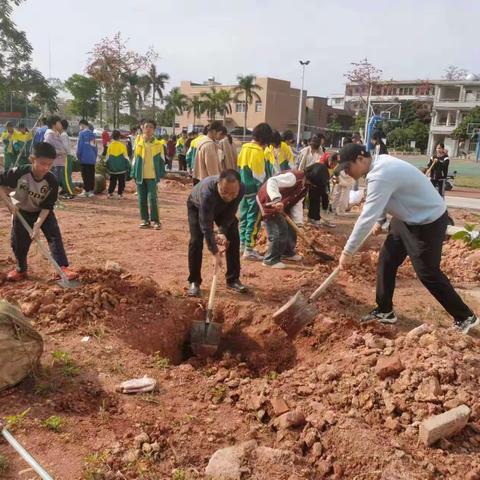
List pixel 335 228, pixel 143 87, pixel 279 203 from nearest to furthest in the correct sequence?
1. pixel 279 203
2. pixel 335 228
3. pixel 143 87

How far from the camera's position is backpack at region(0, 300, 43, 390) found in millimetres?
2898

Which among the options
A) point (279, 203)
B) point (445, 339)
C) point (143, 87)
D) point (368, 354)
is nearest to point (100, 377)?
point (368, 354)

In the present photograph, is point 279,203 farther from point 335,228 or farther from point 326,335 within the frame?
point 335,228

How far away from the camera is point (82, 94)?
46.2 metres

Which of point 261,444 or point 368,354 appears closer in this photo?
point 261,444

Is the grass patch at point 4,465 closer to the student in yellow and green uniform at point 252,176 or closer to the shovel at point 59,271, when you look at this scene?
the shovel at point 59,271

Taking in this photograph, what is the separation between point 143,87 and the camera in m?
44.6

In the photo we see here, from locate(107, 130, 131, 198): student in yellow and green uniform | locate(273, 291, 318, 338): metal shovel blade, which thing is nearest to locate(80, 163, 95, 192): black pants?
locate(107, 130, 131, 198): student in yellow and green uniform

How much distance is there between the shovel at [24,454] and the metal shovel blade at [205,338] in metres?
1.78

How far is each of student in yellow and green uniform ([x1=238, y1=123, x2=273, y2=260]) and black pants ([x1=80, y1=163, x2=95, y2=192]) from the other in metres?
5.14

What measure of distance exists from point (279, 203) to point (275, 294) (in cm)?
109

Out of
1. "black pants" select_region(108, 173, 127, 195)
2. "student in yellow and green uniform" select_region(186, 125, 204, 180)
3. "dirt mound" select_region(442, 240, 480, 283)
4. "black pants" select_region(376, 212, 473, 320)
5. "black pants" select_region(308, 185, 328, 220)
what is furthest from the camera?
"black pants" select_region(108, 173, 127, 195)

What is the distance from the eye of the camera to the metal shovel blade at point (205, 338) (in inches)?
163

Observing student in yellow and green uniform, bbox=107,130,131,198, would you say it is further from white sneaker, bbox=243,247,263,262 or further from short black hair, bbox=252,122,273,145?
white sneaker, bbox=243,247,263,262
